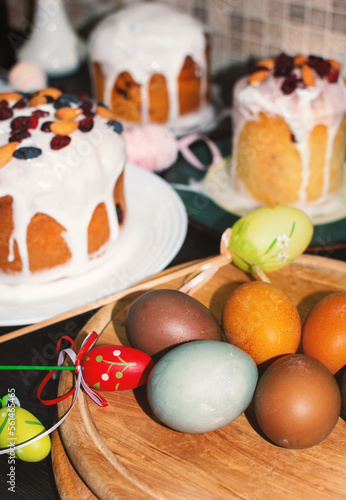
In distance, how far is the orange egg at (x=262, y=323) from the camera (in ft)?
2.50

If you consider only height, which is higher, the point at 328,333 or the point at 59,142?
the point at 59,142

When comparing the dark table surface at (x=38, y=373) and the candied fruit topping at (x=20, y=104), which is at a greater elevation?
the candied fruit topping at (x=20, y=104)

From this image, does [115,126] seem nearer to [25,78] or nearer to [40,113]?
[40,113]

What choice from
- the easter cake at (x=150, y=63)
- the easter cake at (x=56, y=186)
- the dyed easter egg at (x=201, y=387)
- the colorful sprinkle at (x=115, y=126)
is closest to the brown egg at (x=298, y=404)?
the dyed easter egg at (x=201, y=387)

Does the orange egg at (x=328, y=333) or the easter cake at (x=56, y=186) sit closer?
the orange egg at (x=328, y=333)

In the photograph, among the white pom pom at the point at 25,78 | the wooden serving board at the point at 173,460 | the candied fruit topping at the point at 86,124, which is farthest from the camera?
the white pom pom at the point at 25,78

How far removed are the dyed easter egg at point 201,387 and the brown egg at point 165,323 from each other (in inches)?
2.9

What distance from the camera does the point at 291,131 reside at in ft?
3.73

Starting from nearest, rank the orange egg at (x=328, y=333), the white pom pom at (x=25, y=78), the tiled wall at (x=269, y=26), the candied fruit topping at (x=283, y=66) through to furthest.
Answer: the orange egg at (x=328, y=333) < the candied fruit topping at (x=283, y=66) < the tiled wall at (x=269, y=26) < the white pom pom at (x=25, y=78)

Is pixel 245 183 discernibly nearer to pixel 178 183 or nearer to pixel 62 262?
pixel 178 183

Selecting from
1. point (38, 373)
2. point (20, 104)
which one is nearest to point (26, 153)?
point (20, 104)

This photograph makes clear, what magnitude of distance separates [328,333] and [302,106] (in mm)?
535

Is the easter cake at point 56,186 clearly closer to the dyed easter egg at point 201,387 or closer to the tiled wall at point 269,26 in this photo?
the dyed easter egg at point 201,387

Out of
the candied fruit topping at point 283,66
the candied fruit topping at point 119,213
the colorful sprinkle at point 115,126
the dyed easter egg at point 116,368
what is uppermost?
the candied fruit topping at point 283,66
